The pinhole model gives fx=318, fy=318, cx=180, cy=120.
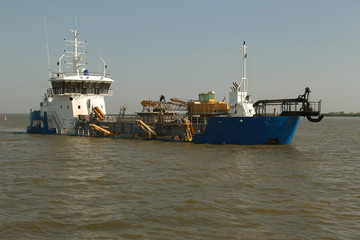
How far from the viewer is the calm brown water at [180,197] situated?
8906mm

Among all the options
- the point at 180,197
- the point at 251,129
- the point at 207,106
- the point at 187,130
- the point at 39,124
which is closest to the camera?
the point at 180,197

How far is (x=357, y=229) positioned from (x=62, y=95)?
105ft

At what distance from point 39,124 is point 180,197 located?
31319 mm

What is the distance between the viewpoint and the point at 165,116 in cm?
3059

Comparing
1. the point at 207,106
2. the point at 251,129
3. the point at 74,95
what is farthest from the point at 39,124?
the point at 251,129

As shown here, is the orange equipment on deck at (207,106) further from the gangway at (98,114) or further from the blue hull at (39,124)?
the blue hull at (39,124)

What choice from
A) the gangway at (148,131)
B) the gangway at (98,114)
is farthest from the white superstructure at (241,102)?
the gangway at (98,114)

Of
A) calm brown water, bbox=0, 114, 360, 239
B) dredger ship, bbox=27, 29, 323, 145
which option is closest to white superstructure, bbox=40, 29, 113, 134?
dredger ship, bbox=27, 29, 323, 145

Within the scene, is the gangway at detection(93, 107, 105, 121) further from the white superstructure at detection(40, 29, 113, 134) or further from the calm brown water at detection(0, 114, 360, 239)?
the calm brown water at detection(0, 114, 360, 239)

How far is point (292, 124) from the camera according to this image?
25.0 m

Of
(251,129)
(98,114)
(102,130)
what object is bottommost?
(102,130)

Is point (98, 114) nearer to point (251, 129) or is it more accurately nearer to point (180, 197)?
point (251, 129)

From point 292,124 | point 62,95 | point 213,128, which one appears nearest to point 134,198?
point 213,128

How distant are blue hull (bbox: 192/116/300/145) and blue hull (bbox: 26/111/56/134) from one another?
798 inches
